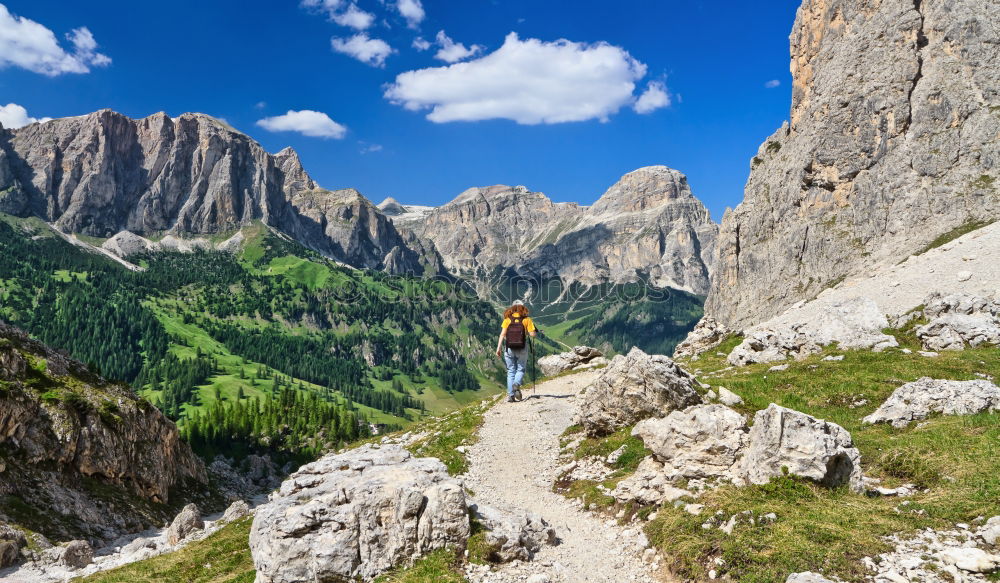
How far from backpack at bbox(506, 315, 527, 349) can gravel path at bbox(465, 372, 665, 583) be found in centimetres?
439

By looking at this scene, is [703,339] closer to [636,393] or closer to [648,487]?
[636,393]

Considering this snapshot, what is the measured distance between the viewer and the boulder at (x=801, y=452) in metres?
15.7

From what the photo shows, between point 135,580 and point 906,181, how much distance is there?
5425 inches

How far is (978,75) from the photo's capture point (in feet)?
349

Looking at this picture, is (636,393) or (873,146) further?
(873,146)

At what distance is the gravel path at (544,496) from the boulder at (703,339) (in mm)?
26314

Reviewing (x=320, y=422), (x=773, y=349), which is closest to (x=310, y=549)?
(x=773, y=349)

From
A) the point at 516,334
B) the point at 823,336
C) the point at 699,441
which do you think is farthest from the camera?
the point at 823,336

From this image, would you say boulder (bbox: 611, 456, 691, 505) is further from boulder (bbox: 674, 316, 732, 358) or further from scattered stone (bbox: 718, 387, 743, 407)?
boulder (bbox: 674, 316, 732, 358)

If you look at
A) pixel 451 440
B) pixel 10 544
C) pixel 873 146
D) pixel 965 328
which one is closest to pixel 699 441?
pixel 451 440

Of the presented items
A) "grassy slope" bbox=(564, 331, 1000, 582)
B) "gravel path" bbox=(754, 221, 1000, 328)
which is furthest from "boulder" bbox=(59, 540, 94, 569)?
"gravel path" bbox=(754, 221, 1000, 328)

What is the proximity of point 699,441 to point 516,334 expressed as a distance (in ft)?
55.4

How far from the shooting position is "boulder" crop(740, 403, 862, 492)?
15712 mm

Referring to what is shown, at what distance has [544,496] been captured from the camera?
21.2 meters
